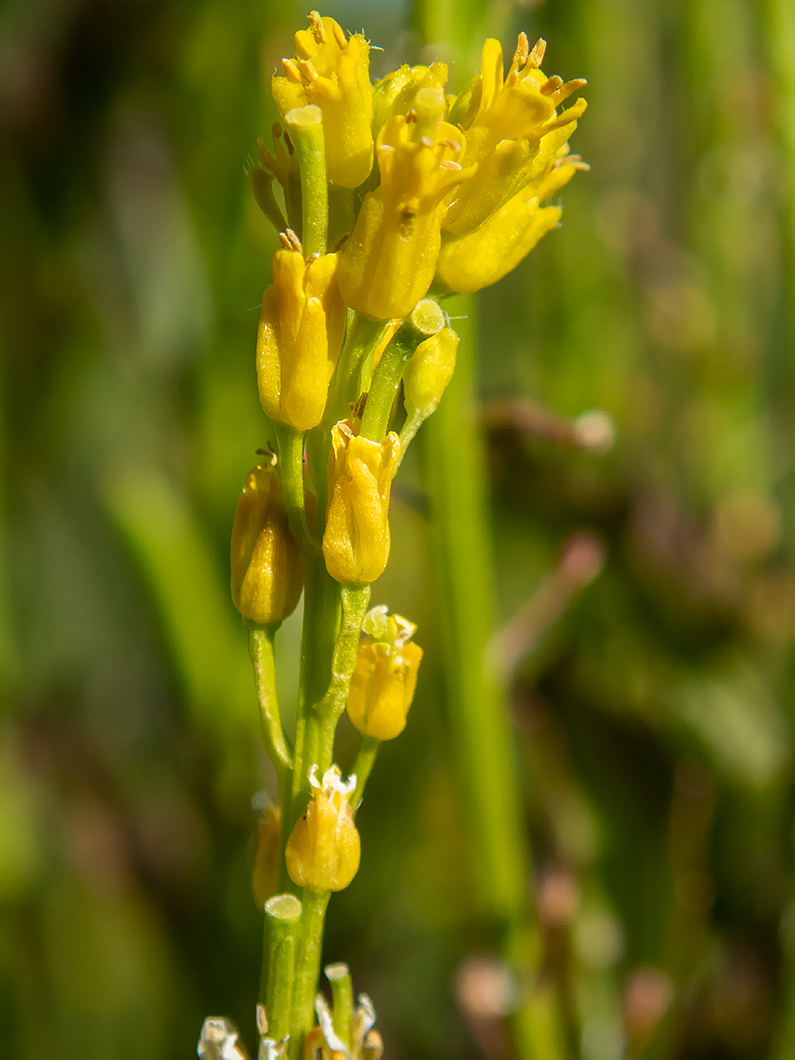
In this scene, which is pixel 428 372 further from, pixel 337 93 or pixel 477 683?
pixel 477 683

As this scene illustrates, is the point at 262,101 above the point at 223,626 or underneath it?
above

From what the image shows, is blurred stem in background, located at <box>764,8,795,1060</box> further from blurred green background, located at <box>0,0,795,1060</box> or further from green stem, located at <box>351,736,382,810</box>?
green stem, located at <box>351,736,382,810</box>

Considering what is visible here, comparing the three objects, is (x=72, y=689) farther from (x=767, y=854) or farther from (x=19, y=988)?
(x=767, y=854)

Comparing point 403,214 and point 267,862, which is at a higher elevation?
point 403,214

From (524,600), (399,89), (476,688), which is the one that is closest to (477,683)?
(476,688)

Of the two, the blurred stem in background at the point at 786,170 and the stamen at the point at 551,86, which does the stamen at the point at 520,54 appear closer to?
the stamen at the point at 551,86

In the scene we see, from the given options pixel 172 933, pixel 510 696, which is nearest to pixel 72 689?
pixel 172 933
